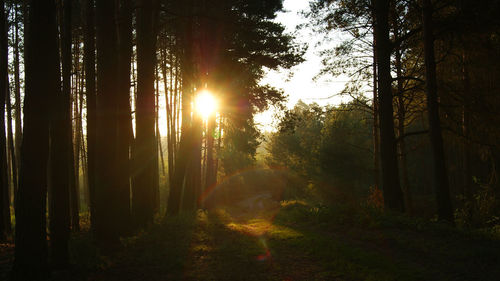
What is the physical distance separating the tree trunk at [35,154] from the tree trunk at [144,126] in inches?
211

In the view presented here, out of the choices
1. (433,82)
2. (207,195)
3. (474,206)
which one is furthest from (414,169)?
(433,82)

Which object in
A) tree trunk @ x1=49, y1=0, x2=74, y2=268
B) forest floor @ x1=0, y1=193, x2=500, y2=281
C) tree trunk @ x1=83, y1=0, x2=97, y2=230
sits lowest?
forest floor @ x1=0, y1=193, x2=500, y2=281

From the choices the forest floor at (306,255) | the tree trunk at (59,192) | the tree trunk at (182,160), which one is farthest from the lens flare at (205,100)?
the tree trunk at (59,192)

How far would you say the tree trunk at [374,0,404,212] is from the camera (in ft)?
40.7

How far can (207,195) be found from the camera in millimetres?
24375

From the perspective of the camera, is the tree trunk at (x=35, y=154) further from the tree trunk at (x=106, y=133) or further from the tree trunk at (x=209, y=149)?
the tree trunk at (x=209, y=149)

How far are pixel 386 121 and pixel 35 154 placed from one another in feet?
35.2

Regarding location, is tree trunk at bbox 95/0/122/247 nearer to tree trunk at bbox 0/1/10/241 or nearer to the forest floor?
the forest floor

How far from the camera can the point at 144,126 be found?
11984 millimetres

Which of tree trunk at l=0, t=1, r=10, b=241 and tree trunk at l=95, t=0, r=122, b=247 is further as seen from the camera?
tree trunk at l=0, t=1, r=10, b=241

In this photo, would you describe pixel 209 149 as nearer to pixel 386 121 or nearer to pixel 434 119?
pixel 386 121

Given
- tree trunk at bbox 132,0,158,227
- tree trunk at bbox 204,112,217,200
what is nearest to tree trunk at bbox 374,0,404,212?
tree trunk at bbox 132,0,158,227

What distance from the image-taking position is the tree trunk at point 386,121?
40.7 feet

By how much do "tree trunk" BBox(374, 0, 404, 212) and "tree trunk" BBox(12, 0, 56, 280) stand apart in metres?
10.3
